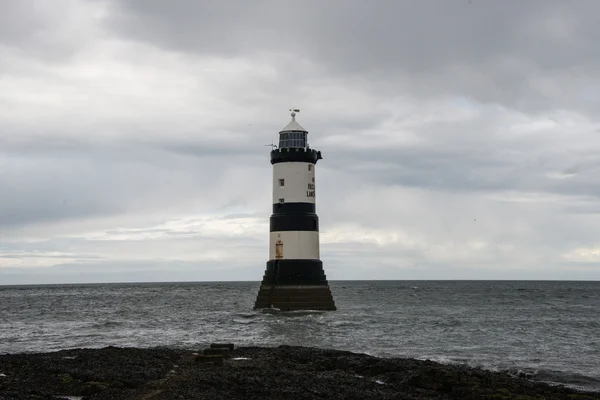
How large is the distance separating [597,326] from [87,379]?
4177cm

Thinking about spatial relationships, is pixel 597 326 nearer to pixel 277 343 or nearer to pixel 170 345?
pixel 277 343

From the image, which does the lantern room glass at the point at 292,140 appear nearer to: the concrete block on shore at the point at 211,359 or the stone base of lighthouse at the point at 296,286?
the stone base of lighthouse at the point at 296,286

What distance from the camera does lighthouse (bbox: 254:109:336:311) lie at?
45750mm

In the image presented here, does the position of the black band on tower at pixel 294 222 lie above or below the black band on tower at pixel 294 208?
below

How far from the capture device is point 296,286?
1797 inches

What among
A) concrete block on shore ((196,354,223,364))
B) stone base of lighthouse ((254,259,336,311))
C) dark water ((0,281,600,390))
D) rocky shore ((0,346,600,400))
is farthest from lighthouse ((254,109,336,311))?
concrete block on shore ((196,354,223,364))

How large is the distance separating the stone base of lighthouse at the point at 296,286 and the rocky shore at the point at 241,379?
18182 millimetres

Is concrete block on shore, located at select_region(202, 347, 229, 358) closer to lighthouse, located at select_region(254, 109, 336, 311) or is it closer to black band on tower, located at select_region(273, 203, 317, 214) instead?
lighthouse, located at select_region(254, 109, 336, 311)

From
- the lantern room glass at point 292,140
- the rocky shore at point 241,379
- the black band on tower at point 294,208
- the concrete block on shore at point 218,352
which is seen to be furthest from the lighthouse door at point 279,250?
the concrete block on shore at point 218,352

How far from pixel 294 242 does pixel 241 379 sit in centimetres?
2462

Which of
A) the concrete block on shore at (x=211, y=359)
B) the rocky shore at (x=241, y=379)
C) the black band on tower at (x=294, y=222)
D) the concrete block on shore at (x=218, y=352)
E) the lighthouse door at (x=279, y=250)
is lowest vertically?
the rocky shore at (x=241, y=379)

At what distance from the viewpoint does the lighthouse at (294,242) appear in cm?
4575

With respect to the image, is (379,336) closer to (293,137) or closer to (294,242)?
(294,242)

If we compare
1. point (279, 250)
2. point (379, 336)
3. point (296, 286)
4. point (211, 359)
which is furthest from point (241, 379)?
point (279, 250)
